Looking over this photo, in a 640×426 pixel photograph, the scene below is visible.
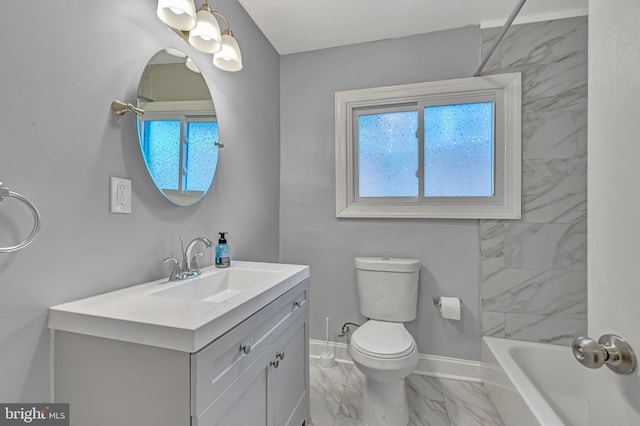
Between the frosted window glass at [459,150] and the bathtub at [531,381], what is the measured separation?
3.28ft

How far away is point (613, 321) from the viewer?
1.52ft

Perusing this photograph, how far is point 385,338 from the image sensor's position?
1.50m

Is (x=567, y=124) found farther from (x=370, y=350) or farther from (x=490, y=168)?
(x=370, y=350)

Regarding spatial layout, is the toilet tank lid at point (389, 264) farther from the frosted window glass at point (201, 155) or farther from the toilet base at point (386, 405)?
the frosted window glass at point (201, 155)

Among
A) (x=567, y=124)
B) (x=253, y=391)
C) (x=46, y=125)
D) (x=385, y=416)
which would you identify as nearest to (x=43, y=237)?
(x=46, y=125)

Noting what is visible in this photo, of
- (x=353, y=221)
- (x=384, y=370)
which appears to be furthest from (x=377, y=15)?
(x=384, y=370)

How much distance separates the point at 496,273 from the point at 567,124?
1018 millimetres

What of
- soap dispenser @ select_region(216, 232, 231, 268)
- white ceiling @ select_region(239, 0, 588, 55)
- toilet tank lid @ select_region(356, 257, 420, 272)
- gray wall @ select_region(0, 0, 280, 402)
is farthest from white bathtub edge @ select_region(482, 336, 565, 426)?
white ceiling @ select_region(239, 0, 588, 55)

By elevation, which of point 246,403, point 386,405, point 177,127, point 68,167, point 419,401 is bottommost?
point 419,401

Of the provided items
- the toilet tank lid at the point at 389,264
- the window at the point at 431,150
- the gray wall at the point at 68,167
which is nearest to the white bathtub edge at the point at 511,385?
the toilet tank lid at the point at 389,264

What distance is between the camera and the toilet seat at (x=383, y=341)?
4.48 ft

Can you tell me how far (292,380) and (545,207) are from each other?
1.82 m

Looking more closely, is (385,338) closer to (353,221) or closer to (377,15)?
(353,221)

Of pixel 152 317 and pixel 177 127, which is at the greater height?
pixel 177 127
